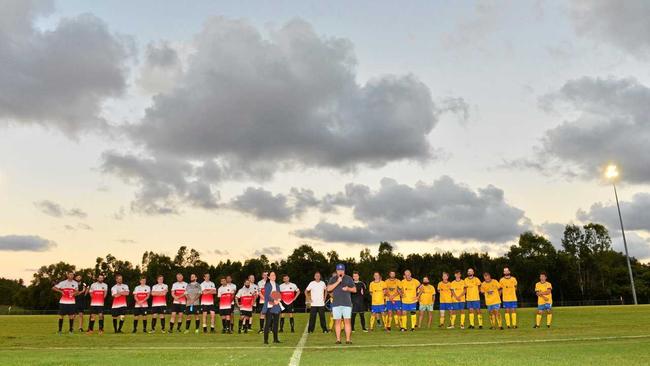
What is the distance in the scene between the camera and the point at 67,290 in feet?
86.5

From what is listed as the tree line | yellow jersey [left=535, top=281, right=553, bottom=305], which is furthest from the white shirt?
the tree line

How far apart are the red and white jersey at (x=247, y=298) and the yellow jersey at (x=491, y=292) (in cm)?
1019

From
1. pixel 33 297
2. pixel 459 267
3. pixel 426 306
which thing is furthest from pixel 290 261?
pixel 426 306

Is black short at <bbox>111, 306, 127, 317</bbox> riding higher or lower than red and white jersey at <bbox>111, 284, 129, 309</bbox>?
lower

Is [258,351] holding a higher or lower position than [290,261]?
lower

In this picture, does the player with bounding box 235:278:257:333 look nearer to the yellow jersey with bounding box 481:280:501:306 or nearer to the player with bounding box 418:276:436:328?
the player with bounding box 418:276:436:328

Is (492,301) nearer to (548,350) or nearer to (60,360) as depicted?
(548,350)

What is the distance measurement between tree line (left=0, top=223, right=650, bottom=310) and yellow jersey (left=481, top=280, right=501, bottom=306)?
99.2 m

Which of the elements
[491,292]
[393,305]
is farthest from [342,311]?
[491,292]

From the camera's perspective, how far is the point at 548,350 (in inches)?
546

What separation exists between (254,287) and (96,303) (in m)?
6.86

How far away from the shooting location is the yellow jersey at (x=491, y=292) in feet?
87.5

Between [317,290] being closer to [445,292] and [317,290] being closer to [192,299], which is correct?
[192,299]

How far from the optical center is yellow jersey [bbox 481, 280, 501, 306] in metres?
26.7
